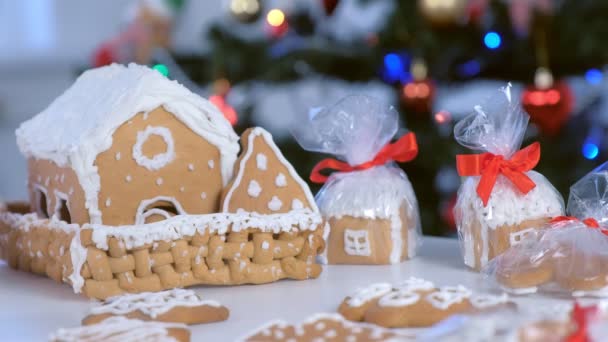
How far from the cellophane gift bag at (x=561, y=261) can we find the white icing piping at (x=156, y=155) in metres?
0.47

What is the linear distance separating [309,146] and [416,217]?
20 centimetres

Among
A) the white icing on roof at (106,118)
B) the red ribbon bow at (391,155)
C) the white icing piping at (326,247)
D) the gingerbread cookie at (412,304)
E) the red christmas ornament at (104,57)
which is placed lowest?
the gingerbread cookie at (412,304)

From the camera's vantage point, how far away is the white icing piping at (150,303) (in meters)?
1.01

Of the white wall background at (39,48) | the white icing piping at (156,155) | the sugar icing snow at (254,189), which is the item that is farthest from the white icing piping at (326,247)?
the white wall background at (39,48)

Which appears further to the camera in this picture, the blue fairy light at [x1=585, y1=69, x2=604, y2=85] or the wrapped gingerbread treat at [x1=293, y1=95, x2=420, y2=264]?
the blue fairy light at [x1=585, y1=69, x2=604, y2=85]

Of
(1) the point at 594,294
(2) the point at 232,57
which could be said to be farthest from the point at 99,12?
(1) the point at 594,294

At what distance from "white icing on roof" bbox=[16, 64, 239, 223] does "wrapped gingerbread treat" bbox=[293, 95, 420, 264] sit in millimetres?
161

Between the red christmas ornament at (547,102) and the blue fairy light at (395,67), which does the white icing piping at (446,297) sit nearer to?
the red christmas ornament at (547,102)

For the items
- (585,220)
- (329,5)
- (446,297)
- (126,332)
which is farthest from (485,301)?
(329,5)

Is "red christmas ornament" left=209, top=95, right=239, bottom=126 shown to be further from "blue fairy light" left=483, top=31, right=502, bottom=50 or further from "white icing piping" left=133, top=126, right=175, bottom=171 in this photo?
"white icing piping" left=133, top=126, right=175, bottom=171

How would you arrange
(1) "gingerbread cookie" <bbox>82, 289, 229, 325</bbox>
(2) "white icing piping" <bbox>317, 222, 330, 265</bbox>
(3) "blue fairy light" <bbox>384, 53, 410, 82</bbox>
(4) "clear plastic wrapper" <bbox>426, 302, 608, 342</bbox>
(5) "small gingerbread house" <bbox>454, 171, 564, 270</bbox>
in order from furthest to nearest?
(3) "blue fairy light" <bbox>384, 53, 410, 82</bbox> < (2) "white icing piping" <bbox>317, 222, 330, 265</bbox> < (5) "small gingerbread house" <bbox>454, 171, 564, 270</bbox> < (1) "gingerbread cookie" <bbox>82, 289, 229, 325</bbox> < (4) "clear plastic wrapper" <bbox>426, 302, 608, 342</bbox>

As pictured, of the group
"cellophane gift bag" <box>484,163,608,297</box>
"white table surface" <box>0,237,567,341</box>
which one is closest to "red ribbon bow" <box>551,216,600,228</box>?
"cellophane gift bag" <box>484,163,608,297</box>

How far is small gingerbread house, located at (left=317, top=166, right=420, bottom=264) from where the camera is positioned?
137 centimetres

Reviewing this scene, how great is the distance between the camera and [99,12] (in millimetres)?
3805
